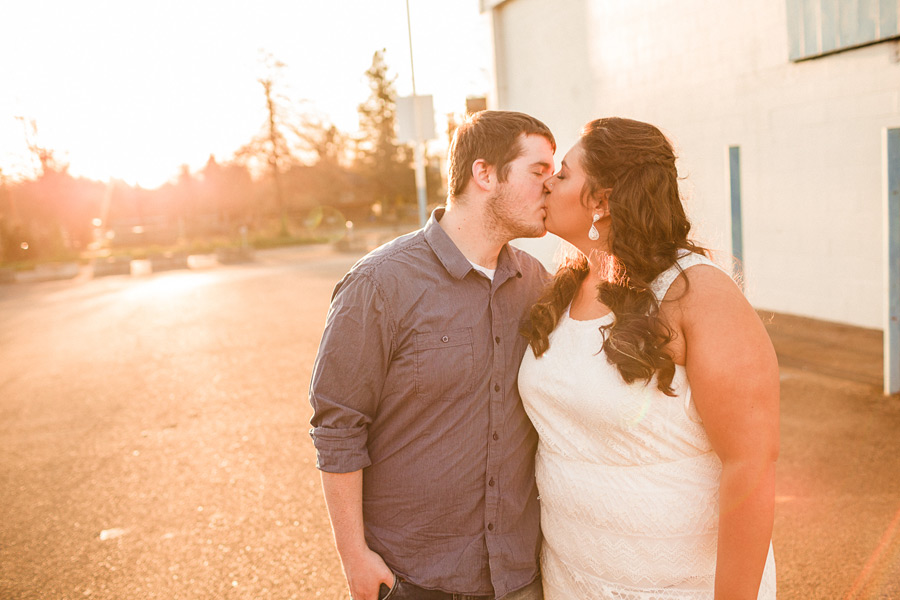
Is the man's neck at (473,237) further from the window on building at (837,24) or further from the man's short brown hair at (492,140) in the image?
the window on building at (837,24)

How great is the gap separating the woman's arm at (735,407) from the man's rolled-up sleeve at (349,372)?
865mm

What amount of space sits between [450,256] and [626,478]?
841mm

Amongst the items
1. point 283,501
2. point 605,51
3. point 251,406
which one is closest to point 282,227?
point 605,51

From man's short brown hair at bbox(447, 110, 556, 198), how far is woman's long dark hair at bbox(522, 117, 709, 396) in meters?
0.26

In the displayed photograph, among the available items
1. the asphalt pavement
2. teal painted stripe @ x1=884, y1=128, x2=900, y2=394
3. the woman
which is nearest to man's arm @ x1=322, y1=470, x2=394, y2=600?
the woman

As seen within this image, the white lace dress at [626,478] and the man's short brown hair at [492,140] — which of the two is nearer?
the white lace dress at [626,478]

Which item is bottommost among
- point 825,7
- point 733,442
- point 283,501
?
point 283,501

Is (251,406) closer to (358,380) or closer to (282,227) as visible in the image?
(358,380)

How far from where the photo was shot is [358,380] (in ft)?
6.80

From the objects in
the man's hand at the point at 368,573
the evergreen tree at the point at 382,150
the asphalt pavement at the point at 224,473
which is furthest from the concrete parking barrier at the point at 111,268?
the evergreen tree at the point at 382,150

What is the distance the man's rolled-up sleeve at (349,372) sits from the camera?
6.77ft

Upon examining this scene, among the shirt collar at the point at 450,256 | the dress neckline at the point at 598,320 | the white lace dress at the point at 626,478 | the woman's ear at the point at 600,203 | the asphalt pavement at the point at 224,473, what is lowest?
the asphalt pavement at the point at 224,473

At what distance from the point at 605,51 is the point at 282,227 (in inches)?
1059

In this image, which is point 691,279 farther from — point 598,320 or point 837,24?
point 837,24
